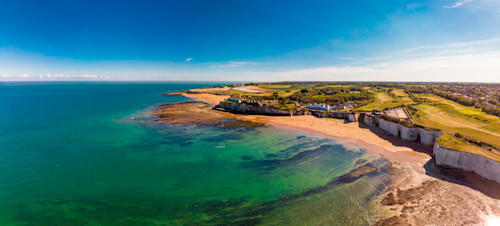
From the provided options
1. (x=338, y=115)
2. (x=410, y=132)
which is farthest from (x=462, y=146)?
(x=338, y=115)

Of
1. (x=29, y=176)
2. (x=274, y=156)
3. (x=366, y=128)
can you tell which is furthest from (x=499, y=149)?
(x=29, y=176)

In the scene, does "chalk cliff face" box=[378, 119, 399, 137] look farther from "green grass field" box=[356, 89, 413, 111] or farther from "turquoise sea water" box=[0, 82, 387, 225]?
"green grass field" box=[356, 89, 413, 111]

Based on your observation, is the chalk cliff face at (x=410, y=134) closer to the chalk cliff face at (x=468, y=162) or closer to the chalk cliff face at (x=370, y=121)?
the chalk cliff face at (x=468, y=162)

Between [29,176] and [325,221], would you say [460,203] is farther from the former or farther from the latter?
[29,176]

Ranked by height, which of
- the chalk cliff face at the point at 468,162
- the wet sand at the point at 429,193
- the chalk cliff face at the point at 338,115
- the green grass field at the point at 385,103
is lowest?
the wet sand at the point at 429,193

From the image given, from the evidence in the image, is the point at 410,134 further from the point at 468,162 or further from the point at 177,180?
the point at 177,180

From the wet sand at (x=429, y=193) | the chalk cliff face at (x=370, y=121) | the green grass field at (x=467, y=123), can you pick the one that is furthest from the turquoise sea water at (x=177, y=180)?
the chalk cliff face at (x=370, y=121)

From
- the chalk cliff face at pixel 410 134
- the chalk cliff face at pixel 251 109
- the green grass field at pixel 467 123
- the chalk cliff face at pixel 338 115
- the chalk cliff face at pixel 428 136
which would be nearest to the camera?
the green grass field at pixel 467 123
